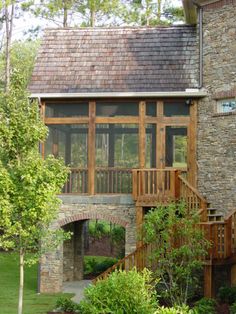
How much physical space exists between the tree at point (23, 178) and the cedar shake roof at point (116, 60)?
4607mm

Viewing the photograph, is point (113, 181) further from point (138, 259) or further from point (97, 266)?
point (97, 266)

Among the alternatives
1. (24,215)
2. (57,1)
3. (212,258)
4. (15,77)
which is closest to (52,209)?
(24,215)

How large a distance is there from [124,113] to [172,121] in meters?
1.39

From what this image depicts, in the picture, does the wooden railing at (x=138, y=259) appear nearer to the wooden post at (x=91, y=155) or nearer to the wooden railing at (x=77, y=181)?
the wooden post at (x=91, y=155)

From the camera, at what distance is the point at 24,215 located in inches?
587

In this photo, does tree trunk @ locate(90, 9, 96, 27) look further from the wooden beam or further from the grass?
the wooden beam

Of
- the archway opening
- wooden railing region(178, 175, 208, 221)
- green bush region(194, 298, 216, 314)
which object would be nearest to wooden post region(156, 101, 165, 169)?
wooden railing region(178, 175, 208, 221)

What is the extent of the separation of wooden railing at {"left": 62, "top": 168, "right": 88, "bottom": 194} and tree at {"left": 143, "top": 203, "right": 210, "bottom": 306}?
329 centimetres

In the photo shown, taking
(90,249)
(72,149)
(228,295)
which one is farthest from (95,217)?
(90,249)

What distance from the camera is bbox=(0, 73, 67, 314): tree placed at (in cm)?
1489

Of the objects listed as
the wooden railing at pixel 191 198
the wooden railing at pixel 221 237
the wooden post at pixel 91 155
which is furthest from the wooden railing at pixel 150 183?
the wooden railing at pixel 221 237

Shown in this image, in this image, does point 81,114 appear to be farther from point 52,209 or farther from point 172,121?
point 52,209

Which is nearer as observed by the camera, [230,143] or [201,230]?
[201,230]

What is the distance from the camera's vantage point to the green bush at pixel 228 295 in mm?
16984
